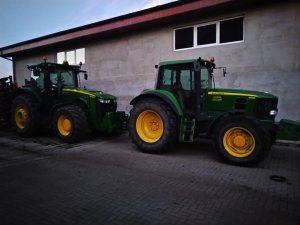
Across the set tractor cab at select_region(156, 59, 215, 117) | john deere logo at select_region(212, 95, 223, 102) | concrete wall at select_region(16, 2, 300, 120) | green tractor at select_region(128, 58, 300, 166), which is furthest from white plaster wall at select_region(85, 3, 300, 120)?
john deere logo at select_region(212, 95, 223, 102)

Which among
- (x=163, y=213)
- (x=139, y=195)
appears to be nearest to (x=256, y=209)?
(x=163, y=213)

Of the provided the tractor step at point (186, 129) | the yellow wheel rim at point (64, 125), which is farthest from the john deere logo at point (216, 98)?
the yellow wheel rim at point (64, 125)

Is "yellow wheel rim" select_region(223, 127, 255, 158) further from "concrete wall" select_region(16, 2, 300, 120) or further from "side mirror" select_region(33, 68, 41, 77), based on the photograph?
"side mirror" select_region(33, 68, 41, 77)

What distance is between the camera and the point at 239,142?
503 cm

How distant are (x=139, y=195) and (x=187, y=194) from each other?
0.72 m

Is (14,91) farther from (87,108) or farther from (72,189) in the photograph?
(72,189)

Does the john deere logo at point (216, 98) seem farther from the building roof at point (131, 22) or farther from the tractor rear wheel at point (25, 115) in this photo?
the tractor rear wheel at point (25, 115)

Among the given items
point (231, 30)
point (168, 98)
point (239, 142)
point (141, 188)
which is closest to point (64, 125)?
point (168, 98)

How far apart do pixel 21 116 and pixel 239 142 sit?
6.92 meters

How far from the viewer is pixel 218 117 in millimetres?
5516

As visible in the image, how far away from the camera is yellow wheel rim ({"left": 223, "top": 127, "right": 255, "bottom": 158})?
496 centimetres

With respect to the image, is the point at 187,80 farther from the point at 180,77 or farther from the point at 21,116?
the point at 21,116

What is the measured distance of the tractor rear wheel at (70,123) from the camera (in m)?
6.82

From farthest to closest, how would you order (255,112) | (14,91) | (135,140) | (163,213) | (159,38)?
(159,38), (14,91), (135,140), (255,112), (163,213)
